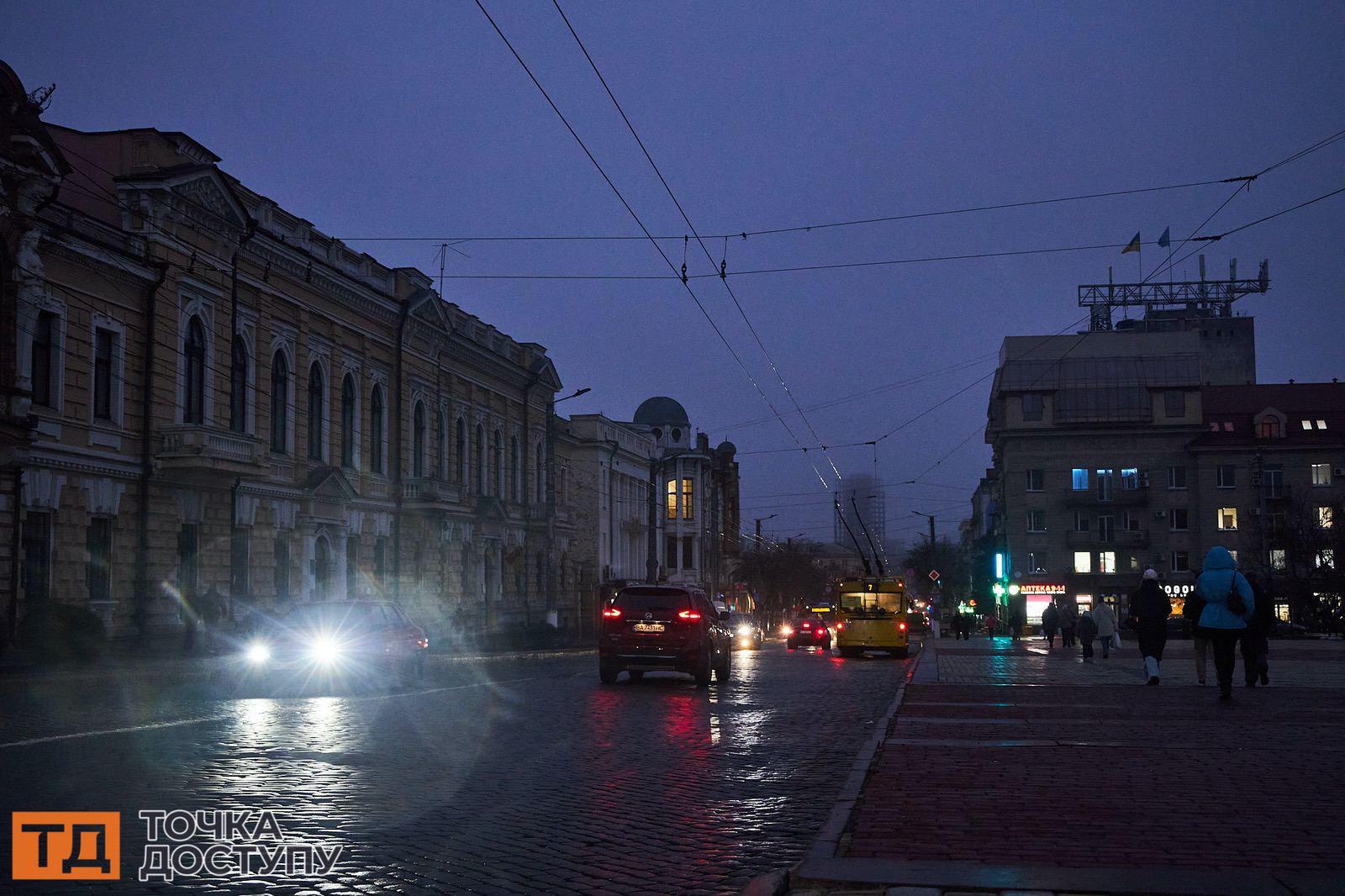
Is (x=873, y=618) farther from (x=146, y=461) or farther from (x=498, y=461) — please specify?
(x=498, y=461)

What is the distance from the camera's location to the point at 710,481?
4294 inches

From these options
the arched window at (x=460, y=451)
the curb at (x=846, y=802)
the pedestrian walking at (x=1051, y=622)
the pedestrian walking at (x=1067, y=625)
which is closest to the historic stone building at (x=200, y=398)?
the arched window at (x=460, y=451)

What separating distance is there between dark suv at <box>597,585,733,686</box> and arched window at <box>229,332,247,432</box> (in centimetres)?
1710

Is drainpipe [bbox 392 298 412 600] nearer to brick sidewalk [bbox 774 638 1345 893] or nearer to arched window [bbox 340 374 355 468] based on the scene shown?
arched window [bbox 340 374 355 468]

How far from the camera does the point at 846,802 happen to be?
875cm

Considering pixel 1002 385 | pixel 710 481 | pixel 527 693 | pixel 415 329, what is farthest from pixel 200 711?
pixel 710 481

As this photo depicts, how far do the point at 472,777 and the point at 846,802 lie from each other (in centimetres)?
312

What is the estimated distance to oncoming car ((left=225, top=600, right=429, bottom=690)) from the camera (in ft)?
71.2

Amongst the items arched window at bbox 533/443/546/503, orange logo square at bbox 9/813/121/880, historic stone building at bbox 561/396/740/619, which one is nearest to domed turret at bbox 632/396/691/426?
historic stone building at bbox 561/396/740/619

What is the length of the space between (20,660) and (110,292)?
900 cm

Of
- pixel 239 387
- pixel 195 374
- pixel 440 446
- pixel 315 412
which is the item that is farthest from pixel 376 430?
pixel 195 374

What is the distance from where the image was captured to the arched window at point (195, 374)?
33875mm

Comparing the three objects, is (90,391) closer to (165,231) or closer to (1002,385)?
(165,231)

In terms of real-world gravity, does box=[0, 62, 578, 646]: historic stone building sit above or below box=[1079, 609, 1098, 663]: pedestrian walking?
above
